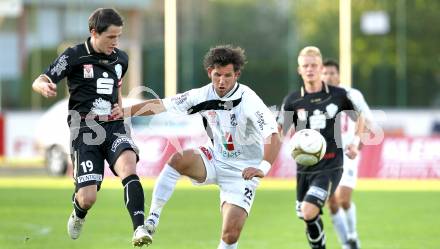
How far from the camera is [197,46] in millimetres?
33344

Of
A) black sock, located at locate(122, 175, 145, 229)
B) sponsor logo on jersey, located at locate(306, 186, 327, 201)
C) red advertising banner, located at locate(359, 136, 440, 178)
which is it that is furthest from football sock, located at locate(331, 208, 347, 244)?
red advertising banner, located at locate(359, 136, 440, 178)

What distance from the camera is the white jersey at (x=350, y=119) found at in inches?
456

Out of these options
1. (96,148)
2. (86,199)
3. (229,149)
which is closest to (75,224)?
(86,199)

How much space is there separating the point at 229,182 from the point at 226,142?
0.39m

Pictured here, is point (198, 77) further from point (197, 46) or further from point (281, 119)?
point (281, 119)

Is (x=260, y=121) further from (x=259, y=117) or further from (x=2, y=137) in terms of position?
(x=2, y=137)

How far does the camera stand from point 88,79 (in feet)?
31.6

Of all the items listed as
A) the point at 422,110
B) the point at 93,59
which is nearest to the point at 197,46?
the point at 422,110

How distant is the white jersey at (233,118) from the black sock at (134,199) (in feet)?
2.84

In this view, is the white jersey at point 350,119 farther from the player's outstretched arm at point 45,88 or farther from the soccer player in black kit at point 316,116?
the player's outstretched arm at point 45,88

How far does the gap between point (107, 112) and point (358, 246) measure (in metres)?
4.05

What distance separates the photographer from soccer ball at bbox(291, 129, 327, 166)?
400 inches

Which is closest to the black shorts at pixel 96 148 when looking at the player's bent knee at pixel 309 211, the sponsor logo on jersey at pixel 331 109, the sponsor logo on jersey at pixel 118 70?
the sponsor logo on jersey at pixel 118 70

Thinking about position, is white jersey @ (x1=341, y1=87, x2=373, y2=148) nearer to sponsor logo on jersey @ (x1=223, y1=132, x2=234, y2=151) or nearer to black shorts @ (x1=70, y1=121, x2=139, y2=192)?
sponsor logo on jersey @ (x1=223, y1=132, x2=234, y2=151)
